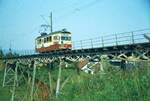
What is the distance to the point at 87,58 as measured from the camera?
68.2ft

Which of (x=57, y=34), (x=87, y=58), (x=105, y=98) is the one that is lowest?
(x=105, y=98)

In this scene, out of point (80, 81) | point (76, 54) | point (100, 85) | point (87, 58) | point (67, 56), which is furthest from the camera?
point (67, 56)

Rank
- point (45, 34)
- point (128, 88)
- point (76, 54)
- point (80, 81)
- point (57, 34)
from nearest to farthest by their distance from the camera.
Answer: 1. point (128, 88)
2. point (80, 81)
3. point (76, 54)
4. point (57, 34)
5. point (45, 34)

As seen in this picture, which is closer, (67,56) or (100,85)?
(100,85)

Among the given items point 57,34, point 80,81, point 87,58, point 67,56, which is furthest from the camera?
point 57,34

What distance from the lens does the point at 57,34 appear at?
30.1m

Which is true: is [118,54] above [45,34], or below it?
below

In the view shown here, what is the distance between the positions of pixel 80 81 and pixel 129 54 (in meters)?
2.94

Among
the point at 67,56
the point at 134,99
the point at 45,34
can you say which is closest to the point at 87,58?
the point at 67,56

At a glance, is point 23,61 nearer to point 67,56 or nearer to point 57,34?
point 57,34

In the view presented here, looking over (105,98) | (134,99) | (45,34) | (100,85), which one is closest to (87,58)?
(100,85)

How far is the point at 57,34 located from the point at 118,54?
1312 centimetres

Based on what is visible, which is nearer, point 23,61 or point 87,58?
point 87,58

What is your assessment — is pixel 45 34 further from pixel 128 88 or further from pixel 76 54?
pixel 128 88
